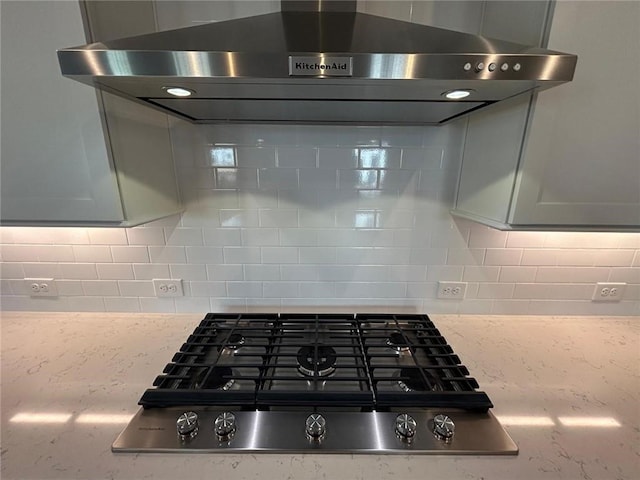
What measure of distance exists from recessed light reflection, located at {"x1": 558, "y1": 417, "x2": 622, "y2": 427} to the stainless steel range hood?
33.1 inches

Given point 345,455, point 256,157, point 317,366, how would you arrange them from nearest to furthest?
point 345,455 < point 317,366 < point 256,157

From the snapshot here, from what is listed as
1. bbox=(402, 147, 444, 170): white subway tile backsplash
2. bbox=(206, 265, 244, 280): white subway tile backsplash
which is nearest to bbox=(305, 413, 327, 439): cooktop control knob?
bbox=(206, 265, 244, 280): white subway tile backsplash

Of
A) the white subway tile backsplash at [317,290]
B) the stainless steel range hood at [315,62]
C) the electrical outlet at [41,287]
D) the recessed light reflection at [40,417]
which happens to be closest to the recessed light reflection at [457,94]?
the stainless steel range hood at [315,62]

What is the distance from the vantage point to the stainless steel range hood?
553 mm

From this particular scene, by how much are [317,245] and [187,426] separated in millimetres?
743

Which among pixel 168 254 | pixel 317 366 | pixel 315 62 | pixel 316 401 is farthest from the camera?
pixel 168 254

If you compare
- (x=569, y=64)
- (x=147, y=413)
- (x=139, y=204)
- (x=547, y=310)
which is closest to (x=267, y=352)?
(x=147, y=413)

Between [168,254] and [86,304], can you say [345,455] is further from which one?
[86,304]

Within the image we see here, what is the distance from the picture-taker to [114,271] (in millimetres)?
1248

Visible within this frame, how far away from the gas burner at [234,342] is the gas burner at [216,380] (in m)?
0.08

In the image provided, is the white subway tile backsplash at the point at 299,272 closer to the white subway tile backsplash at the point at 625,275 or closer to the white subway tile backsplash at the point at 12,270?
the white subway tile backsplash at the point at 12,270

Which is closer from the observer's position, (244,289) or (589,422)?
(589,422)

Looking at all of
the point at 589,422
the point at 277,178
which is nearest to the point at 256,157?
the point at 277,178

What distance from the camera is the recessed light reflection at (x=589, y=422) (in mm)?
771
